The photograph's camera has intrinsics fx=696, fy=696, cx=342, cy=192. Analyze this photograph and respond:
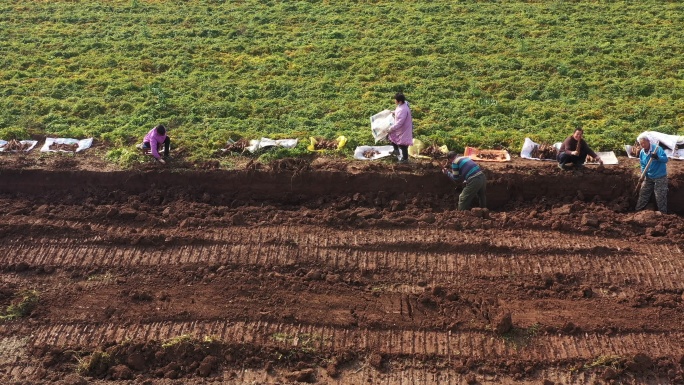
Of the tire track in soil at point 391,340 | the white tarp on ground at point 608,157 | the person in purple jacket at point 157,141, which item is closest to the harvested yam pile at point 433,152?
the white tarp on ground at point 608,157

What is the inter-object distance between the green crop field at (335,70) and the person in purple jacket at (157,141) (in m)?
0.43

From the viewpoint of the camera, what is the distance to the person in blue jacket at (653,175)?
41.0ft

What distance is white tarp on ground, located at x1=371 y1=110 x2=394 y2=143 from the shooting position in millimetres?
14016

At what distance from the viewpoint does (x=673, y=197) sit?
1317 centimetres

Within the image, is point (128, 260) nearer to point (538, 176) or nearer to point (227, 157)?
point (227, 157)

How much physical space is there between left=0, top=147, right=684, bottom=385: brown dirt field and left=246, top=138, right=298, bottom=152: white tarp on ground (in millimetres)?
516

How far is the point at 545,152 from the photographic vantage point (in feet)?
45.5

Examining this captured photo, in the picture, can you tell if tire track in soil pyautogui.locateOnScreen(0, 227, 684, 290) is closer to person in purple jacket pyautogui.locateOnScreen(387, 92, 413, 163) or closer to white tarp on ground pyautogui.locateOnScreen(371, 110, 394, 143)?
person in purple jacket pyautogui.locateOnScreen(387, 92, 413, 163)

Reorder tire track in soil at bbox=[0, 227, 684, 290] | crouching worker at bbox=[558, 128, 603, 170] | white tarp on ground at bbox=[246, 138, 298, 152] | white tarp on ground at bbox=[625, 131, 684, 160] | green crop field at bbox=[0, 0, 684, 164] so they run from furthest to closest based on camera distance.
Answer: green crop field at bbox=[0, 0, 684, 164]
white tarp on ground at bbox=[246, 138, 298, 152]
white tarp on ground at bbox=[625, 131, 684, 160]
crouching worker at bbox=[558, 128, 603, 170]
tire track in soil at bbox=[0, 227, 684, 290]

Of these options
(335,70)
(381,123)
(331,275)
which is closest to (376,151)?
(381,123)

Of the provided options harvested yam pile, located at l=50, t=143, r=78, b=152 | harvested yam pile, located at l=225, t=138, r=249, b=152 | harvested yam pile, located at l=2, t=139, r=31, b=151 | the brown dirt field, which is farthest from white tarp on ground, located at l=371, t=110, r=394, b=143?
harvested yam pile, located at l=2, t=139, r=31, b=151

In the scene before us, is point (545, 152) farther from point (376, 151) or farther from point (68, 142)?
point (68, 142)

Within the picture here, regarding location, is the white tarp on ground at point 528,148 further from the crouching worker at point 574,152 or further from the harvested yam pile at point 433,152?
the harvested yam pile at point 433,152

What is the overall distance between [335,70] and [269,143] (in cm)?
420
